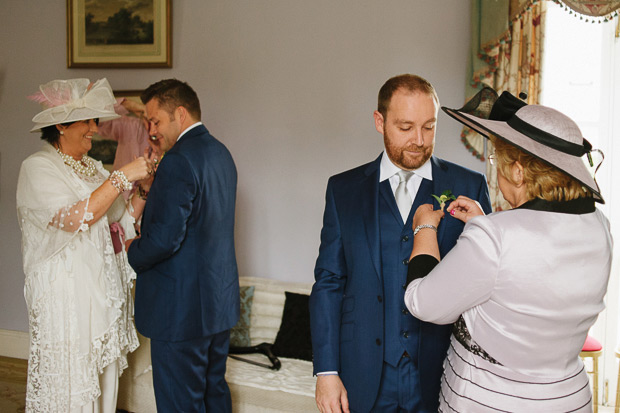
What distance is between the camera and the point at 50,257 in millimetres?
2525

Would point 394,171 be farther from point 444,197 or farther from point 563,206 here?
point 563,206

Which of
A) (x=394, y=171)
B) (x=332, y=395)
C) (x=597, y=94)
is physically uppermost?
(x=597, y=94)

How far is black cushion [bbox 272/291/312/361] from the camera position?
3.49 m

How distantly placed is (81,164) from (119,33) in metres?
1.83

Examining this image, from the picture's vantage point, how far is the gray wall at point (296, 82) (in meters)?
3.60

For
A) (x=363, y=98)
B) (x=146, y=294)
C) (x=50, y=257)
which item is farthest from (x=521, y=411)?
(x=363, y=98)

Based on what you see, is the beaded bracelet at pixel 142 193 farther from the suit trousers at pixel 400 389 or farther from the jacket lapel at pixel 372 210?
the suit trousers at pixel 400 389

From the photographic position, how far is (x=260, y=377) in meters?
3.17

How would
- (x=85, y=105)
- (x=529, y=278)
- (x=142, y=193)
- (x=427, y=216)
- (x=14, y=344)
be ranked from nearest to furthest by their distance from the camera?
(x=529, y=278)
(x=427, y=216)
(x=85, y=105)
(x=142, y=193)
(x=14, y=344)

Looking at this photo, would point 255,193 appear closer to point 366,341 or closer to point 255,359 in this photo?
point 255,359

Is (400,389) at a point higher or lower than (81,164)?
lower

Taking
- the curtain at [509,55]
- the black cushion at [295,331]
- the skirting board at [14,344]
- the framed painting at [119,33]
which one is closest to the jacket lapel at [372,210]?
the curtain at [509,55]

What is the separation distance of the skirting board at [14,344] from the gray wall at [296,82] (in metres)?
2.02

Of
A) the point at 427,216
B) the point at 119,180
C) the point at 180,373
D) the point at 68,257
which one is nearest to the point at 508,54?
the point at 427,216
